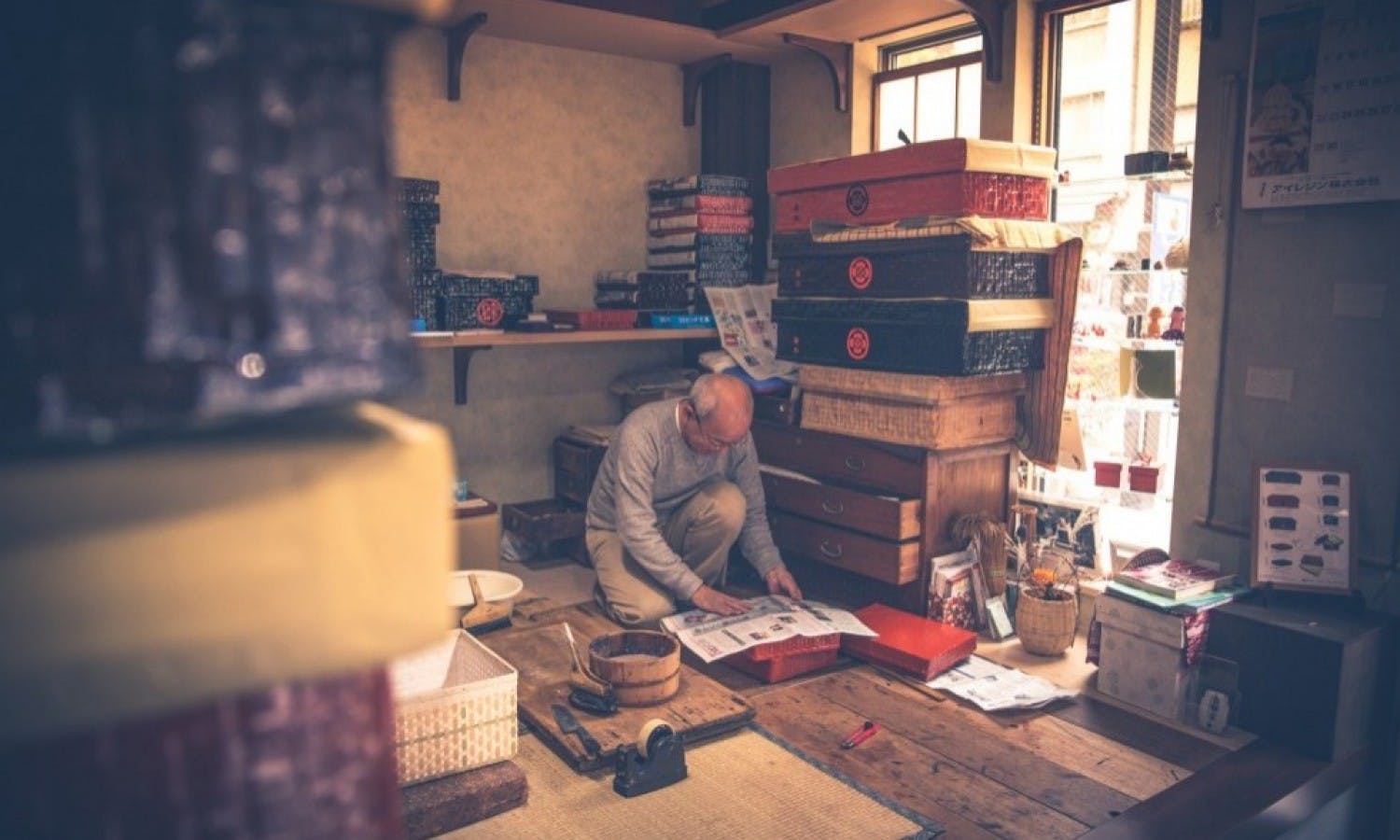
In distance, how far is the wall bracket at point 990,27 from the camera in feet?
12.2

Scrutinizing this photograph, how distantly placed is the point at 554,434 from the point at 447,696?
2.90 m

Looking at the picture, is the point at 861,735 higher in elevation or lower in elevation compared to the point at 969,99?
lower

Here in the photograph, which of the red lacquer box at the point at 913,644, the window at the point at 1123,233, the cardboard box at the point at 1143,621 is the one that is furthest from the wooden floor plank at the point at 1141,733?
the window at the point at 1123,233

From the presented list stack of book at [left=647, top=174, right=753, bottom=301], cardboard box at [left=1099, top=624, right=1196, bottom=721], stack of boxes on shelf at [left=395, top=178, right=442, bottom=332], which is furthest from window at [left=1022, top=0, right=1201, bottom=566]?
stack of boxes on shelf at [left=395, top=178, right=442, bottom=332]

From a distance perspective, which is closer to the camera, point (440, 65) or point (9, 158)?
point (9, 158)

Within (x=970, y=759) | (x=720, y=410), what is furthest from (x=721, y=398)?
(x=970, y=759)

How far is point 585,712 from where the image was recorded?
8.87 ft

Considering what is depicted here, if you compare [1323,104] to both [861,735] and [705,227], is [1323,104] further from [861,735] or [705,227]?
[705,227]

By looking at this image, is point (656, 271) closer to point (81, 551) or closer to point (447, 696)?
point (447, 696)

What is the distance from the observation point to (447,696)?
7.22 ft

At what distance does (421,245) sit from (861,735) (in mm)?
2648

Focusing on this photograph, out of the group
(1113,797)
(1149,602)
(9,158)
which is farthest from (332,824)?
(1149,602)

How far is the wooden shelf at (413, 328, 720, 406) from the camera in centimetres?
399

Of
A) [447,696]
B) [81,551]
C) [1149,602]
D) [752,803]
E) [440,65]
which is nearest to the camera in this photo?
[81,551]
